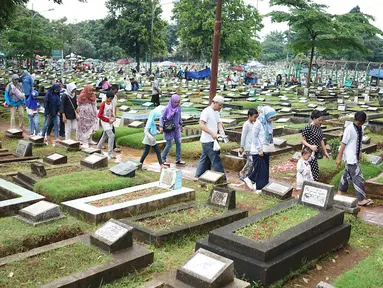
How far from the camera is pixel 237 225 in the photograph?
207 inches

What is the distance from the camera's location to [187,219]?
5957mm

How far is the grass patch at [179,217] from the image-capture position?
18.8ft

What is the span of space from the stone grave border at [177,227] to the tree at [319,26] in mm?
19472

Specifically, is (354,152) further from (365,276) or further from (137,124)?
(137,124)

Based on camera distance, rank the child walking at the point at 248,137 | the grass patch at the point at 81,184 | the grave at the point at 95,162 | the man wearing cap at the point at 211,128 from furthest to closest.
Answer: the grave at the point at 95,162 → the child walking at the point at 248,137 → the man wearing cap at the point at 211,128 → the grass patch at the point at 81,184

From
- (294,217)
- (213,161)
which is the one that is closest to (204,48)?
(213,161)

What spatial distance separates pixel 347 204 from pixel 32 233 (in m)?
4.45

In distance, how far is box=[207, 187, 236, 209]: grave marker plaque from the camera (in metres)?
6.33

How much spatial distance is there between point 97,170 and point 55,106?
161 inches

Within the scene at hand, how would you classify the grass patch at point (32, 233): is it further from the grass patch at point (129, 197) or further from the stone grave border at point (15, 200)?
the grass patch at point (129, 197)

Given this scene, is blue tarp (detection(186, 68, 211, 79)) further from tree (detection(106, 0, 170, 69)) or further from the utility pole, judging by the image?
the utility pole

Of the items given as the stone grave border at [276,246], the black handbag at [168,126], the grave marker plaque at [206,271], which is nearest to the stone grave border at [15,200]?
the stone grave border at [276,246]

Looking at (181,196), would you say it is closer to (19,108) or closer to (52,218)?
(52,218)

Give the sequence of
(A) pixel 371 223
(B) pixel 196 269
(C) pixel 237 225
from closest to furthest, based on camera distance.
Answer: (B) pixel 196 269
(C) pixel 237 225
(A) pixel 371 223
